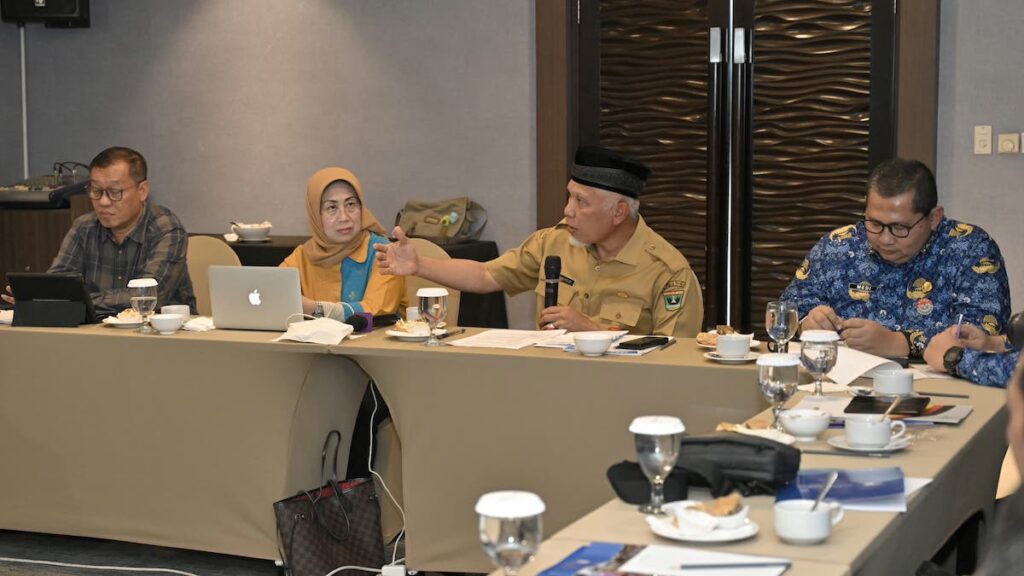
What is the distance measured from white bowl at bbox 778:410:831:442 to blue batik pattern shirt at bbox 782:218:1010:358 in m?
1.06

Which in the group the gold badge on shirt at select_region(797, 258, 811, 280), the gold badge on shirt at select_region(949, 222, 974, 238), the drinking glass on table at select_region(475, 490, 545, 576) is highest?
the gold badge on shirt at select_region(949, 222, 974, 238)

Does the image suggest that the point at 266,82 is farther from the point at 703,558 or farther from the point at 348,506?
the point at 703,558

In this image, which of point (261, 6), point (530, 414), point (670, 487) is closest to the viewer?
point (670, 487)

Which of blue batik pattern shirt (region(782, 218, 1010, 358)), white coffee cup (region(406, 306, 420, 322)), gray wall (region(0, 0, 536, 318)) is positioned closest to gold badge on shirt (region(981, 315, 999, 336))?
blue batik pattern shirt (region(782, 218, 1010, 358))

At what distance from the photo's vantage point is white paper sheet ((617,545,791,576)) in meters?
1.72

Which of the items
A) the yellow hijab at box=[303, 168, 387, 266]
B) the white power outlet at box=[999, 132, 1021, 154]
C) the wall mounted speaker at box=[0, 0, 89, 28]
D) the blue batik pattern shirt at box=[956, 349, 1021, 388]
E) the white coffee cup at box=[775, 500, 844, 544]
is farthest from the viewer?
the wall mounted speaker at box=[0, 0, 89, 28]

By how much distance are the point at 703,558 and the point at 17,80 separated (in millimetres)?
6134

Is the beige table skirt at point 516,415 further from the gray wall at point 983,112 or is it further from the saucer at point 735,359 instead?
the gray wall at point 983,112

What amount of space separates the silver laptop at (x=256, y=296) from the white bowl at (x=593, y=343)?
86 centimetres

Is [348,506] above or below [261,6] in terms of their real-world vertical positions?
below

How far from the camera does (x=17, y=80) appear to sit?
7043 mm

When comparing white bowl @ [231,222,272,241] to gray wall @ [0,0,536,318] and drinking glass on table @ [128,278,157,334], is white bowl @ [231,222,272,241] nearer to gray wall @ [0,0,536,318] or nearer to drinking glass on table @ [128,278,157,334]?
gray wall @ [0,0,536,318]

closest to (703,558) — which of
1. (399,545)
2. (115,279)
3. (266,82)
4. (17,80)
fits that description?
(399,545)

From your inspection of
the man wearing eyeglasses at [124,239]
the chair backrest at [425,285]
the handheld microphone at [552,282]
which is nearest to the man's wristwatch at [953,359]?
the handheld microphone at [552,282]
